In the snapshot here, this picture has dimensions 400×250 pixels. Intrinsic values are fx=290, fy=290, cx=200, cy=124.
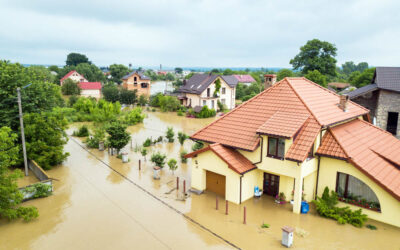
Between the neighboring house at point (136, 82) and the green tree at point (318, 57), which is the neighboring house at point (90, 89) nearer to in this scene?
the neighboring house at point (136, 82)

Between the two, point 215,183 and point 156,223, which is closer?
point 156,223

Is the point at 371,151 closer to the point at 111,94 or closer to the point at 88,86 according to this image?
the point at 111,94

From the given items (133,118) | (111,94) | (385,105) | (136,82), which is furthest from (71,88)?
(385,105)

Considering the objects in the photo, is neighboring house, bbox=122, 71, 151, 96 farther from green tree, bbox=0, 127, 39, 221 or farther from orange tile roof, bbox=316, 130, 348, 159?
orange tile roof, bbox=316, 130, 348, 159

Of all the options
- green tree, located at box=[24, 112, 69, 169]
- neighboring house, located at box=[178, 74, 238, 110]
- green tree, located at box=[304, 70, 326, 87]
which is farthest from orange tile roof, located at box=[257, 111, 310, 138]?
green tree, located at box=[304, 70, 326, 87]

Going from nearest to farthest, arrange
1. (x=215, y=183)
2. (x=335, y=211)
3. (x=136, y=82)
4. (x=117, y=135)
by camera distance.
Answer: (x=335, y=211) < (x=215, y=183) < (x=117, y=135) < (x=136, y=82)

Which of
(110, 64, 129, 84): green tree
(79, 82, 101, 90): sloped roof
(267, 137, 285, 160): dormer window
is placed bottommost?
(267, 137, 285, 160): dormer window

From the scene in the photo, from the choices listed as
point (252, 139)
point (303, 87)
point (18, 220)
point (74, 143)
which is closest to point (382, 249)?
point (252, 139)
